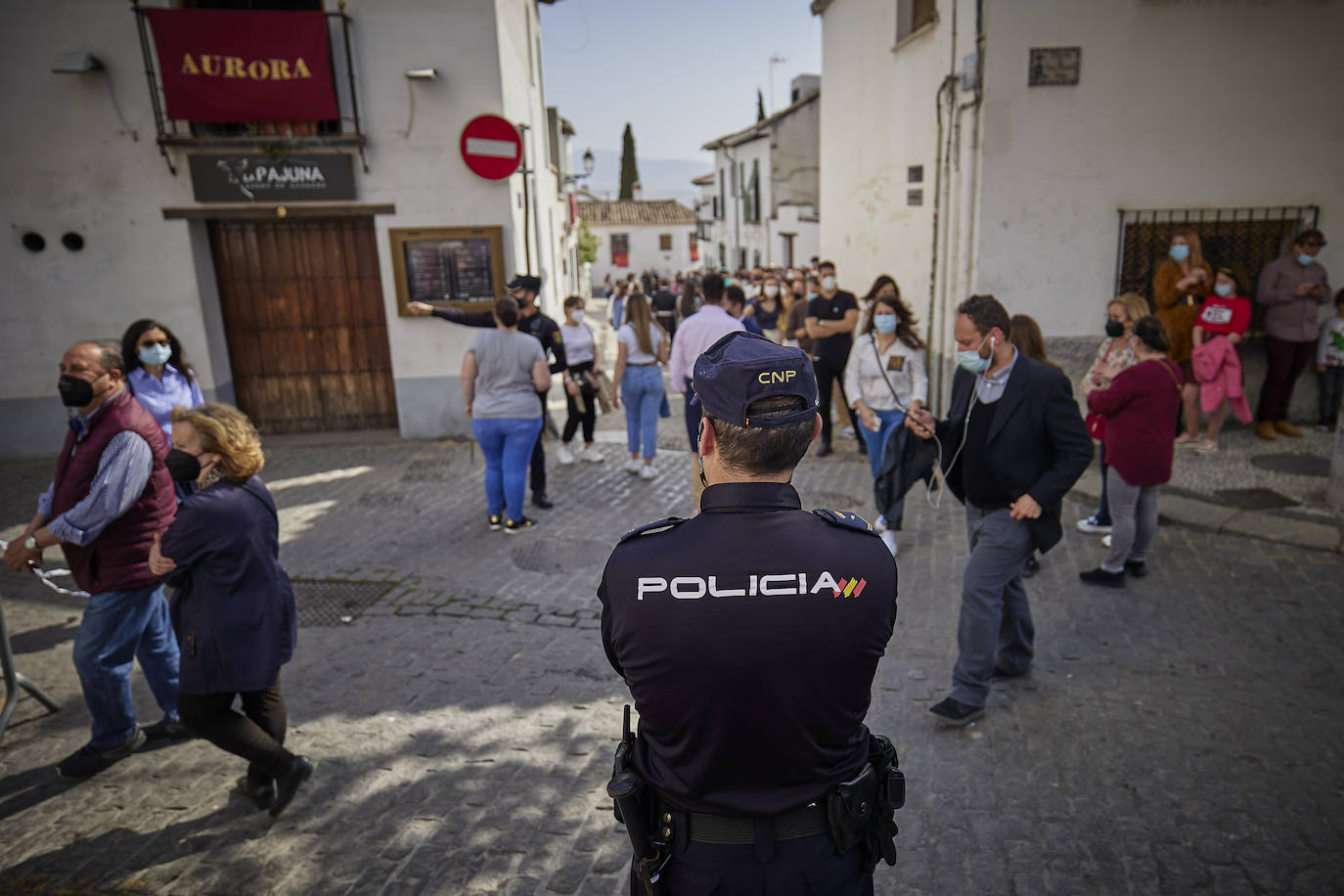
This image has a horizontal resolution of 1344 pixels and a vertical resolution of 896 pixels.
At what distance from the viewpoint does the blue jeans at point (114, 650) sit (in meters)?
4.16

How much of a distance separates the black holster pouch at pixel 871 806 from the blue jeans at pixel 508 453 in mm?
5320

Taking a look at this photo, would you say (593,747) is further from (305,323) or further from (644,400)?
(305,323)

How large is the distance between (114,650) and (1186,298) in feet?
31.7

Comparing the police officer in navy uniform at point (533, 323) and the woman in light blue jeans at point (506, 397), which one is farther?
the police officer in navy uniform at point (533, 323)

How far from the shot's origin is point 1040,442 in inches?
170

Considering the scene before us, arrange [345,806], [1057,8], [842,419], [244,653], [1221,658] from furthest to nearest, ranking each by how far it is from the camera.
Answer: [842,419] → [1057,8] → [1221,658] → [345,806] → [244,653]

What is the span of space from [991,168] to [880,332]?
11.9 feet

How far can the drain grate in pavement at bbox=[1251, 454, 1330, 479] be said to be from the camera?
8.19 metres

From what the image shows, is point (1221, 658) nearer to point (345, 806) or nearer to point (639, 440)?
point (345, 806)

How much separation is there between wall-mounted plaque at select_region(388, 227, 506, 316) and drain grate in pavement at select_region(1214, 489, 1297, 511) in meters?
7.52

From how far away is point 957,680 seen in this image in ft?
14.5

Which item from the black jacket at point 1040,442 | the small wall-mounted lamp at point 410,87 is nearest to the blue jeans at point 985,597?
the black jacket at point 1040,442

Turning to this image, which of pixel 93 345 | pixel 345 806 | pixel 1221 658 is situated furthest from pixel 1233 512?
pixel 93 345

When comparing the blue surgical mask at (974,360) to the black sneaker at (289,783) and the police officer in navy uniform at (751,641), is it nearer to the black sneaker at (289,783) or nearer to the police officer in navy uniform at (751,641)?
the police officer in navy uniform at (751,641)
